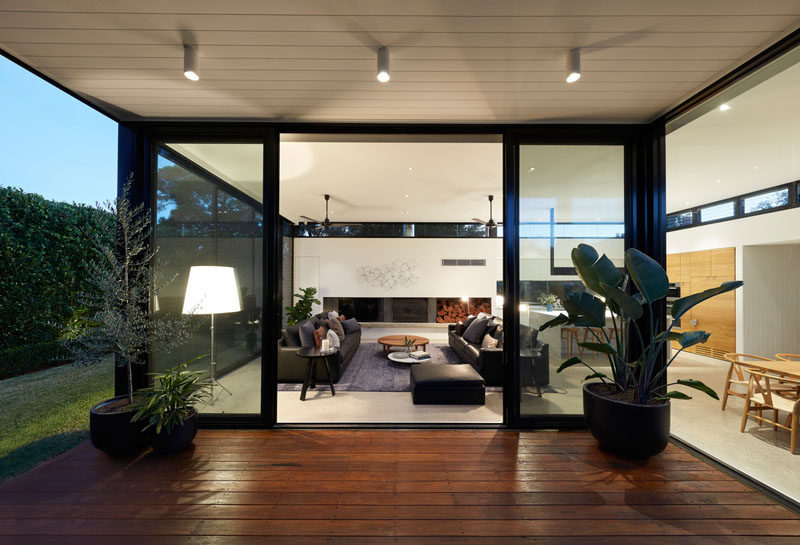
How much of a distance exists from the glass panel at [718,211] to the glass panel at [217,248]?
4.16 m

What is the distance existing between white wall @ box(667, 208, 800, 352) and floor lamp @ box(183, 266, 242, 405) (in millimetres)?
3778

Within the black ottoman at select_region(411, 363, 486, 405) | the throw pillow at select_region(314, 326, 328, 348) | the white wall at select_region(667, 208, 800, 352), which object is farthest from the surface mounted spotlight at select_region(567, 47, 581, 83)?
the throw pillow at select_region(314, 326, 328, 348)

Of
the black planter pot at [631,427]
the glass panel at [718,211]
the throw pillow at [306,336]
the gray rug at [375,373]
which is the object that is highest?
the glass panel at [718,211]

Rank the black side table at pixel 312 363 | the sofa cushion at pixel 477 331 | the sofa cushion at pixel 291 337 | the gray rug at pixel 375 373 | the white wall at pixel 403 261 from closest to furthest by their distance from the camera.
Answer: the black side table at pixel 312 363 < the gray rug at pixel 375 373 < the sofa cushion at pixel 291 337 < the sofa cushion at pixel 477 331 < the white wall at pixel 403 261

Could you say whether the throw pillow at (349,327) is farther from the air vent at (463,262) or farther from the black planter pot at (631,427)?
the black planter pot at (631,427)

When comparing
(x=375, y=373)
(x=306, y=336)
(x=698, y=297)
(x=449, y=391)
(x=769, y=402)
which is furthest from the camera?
(x=375, y=373)

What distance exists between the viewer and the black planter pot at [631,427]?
7.05ft

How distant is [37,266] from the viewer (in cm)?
371

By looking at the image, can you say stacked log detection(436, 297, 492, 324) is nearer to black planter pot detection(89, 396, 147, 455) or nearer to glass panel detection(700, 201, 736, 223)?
glass panel detection(700, 201, 736, 223)

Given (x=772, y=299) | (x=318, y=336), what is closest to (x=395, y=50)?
(x=772, y=299)

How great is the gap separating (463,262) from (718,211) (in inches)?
225

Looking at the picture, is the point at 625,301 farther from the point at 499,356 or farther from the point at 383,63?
the point at 499,356

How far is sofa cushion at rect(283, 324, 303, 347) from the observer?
4.55 meters

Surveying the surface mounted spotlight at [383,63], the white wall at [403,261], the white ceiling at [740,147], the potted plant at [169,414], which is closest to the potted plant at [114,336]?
the potted plant at [169,414]
